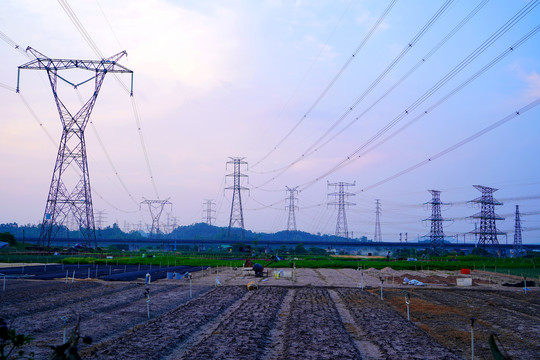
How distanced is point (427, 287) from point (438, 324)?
2058 cm

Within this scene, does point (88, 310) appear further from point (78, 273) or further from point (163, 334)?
point (78, 273)

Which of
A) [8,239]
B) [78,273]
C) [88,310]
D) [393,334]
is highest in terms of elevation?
[8,239]

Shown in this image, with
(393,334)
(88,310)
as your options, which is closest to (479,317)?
(393,334)

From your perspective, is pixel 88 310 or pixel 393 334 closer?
pixel 393 334

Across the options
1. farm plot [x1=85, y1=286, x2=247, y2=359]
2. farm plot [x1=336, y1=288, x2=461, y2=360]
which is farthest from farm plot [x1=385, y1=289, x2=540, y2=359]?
farm plot [x1=85, y1=286, x2=247, y2=359]

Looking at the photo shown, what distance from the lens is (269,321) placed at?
22344 millimetres

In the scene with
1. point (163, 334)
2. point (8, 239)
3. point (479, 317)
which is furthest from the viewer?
point (8, 239)

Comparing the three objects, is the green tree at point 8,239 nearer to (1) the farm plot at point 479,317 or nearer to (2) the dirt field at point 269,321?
(2) the dirt field at point 269,321

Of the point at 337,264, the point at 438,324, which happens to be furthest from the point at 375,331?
the point at 337,264

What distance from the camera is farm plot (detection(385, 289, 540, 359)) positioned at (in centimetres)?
1834

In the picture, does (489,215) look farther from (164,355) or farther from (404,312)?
(164,355)

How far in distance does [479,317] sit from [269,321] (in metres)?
11.9

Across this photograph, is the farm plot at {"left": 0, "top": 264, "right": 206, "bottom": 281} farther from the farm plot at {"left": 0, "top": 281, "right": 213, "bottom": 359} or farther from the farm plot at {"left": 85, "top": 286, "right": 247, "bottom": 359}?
the farm plot at {"left": 85, "top": 286, "right": 247, "bottom": 359}

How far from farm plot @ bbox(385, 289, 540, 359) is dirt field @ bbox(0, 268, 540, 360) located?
57 millimetres
